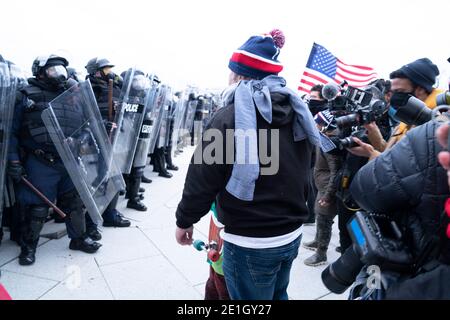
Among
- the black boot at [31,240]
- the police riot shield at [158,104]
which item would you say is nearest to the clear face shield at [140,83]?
the police riot shield at [158,104]

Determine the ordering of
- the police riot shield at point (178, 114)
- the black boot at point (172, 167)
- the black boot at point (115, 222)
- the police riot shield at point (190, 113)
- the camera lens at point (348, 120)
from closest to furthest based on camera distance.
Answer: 1. the camera lens at point (348, 120)
2. the black boot at point (115, 222)
3. the police riot shield at point (178, 114)
4. the black boot at point (172, 167)
5. the police riot shield at point (190, 113)

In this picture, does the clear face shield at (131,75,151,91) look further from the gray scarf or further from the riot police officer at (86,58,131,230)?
the gray scarf

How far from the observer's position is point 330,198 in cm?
278

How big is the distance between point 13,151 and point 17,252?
101 cm

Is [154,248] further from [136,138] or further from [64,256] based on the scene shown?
[136,138]

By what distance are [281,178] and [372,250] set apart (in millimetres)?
519

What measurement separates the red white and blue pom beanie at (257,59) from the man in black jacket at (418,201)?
2.25 ft

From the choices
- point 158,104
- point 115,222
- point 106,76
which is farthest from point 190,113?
point 115,222

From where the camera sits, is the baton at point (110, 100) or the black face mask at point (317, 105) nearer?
the black face mask at point (317, 105)

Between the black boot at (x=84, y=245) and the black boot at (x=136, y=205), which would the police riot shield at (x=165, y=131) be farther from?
the black boot at (x=84, y=245)

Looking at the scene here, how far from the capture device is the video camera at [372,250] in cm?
97
